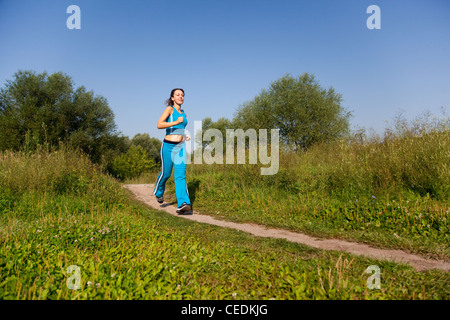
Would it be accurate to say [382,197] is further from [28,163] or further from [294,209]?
[28,163]

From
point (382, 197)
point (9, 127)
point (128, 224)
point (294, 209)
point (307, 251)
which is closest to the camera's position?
point (307, 251)

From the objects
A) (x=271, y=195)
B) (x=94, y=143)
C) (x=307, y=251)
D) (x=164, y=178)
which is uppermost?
(x=94, y=143)

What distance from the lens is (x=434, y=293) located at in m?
2.33

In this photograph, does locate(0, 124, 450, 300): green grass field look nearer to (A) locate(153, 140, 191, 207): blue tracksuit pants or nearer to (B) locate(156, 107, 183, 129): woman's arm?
(A) locate(153, 140, 191, 207): blue tracksuit pants

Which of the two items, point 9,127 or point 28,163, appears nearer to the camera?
point 28,163

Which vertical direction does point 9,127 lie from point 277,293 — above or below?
above

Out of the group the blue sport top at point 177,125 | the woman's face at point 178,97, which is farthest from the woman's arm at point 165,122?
the woman's face at point 178,97

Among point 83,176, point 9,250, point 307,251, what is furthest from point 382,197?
point 83,176

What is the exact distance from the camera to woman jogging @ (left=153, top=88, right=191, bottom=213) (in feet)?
21.8

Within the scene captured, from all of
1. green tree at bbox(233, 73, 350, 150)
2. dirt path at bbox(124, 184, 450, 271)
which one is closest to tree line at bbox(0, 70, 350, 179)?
green tree at bbox(233, 73, 350, 150)

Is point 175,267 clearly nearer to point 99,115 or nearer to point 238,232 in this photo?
point 238,232

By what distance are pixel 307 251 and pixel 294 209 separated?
2.26m

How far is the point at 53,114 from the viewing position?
936 inches
